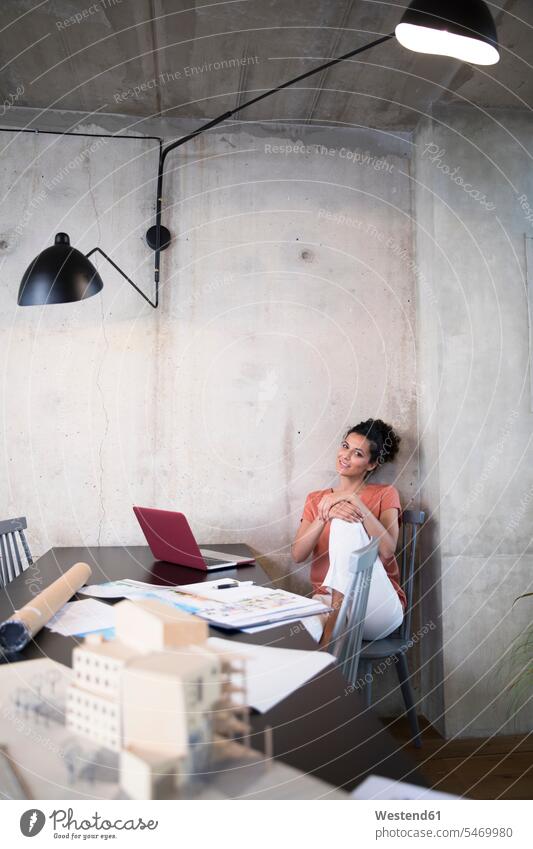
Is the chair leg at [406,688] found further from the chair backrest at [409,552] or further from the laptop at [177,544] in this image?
the laptop at [177,544]

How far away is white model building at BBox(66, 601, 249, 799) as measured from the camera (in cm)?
48

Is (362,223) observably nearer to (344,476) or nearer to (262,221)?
(262,221)

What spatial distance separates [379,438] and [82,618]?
1.33 metres

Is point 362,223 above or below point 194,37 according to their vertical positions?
below

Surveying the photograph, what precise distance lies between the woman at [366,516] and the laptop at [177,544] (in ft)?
1.03

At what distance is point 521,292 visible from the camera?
82.0 inches

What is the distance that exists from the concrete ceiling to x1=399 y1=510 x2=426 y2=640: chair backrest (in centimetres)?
136

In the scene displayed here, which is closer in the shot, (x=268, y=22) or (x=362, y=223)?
(x=268, y=22)

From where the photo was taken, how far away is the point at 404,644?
70.6 inches

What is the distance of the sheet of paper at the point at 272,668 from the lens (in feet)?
2.09
